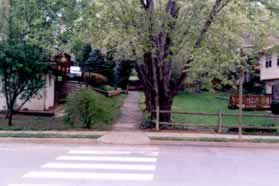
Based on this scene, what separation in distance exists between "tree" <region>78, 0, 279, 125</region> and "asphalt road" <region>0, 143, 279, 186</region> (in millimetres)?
4450

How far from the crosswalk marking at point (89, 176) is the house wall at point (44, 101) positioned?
15.7 m

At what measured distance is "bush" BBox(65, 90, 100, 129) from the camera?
19.4 metres

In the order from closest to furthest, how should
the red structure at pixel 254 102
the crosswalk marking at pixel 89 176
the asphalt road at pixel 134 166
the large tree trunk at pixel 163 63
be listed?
the asphalt road at pixel 134 166, the crosswalk marking at pixel 89 176, the large tree trunk at pixel 163 63, the red structure at pixel 254 102

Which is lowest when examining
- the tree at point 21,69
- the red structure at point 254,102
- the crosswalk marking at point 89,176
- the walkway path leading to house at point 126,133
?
the walkway path leading to house at point 126,133

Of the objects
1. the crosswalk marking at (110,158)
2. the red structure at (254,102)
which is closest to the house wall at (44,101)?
the crosswalk marking at (110,158)

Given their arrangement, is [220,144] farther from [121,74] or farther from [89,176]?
[121,74]

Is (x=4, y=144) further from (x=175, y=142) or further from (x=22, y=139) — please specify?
(x=175, y=142)

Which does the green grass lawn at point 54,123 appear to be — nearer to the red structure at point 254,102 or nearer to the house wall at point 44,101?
the house wall at point 44,101

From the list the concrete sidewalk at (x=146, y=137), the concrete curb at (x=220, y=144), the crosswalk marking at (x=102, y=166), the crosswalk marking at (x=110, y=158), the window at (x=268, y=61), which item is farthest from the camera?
the window at (x=268, y=61)

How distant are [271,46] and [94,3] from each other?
27.8 ft

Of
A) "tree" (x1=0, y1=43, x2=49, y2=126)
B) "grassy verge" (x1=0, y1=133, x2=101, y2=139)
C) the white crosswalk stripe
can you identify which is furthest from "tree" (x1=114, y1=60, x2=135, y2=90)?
the white crosswalk stripe

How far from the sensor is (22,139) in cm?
1625

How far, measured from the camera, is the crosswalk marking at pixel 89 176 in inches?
372

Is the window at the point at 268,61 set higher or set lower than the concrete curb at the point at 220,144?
higher
